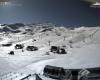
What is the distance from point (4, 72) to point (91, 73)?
10.9 metres

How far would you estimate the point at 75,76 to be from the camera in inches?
750


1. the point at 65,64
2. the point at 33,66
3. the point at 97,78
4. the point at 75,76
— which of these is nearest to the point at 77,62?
the point at 65,64

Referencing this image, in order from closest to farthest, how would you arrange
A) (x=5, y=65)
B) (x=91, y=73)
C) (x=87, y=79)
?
(x=87, y=79), (x=91, y=73), (x=5, y=65)

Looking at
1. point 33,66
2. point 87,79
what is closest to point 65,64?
point 33,66

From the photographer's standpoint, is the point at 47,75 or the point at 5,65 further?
the point at 5,65

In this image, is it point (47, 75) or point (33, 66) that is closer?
point (47, 75)

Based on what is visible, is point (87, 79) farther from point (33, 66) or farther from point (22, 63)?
point (22, 63)

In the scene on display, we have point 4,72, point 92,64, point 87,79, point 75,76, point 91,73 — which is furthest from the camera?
point 92,64

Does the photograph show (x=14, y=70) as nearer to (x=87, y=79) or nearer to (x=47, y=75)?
(x=47, y=75)

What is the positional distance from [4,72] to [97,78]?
1164cm

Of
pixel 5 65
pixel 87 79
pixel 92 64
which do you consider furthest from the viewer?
pixel 5 65

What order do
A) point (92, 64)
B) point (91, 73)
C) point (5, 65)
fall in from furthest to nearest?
Answer: point (5, 65) → point (92, 64) → point (91, 73)

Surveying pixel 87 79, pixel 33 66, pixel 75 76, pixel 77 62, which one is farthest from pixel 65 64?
pixel 75 76

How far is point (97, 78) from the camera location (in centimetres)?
2534
